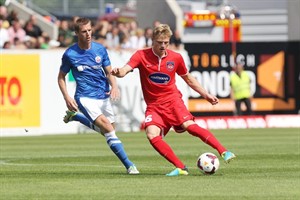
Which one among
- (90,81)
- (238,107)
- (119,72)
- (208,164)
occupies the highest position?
(119,72)

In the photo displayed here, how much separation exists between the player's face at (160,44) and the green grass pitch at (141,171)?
1731mm

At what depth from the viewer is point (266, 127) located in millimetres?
34438

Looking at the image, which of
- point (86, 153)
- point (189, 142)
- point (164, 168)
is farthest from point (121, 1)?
point (164, 168)

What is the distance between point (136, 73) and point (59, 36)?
3460 millimetres

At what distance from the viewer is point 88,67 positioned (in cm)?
1700

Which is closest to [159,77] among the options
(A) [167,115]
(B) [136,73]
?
(A) [167,115]

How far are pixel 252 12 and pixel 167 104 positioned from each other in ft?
120

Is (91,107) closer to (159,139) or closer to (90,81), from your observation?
(90,81)

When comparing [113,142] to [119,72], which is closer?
[119,72]

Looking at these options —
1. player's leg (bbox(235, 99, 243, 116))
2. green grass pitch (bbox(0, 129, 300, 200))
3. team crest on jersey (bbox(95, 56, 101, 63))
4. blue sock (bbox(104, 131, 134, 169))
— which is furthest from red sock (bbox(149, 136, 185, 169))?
player's leg (bbox(235, 99, 243, 116))

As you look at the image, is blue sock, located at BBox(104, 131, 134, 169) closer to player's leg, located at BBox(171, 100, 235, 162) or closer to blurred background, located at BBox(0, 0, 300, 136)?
player's leg, located at BBox(171, 100, 235, 162)

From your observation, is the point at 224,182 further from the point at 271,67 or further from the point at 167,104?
the point at 271,67

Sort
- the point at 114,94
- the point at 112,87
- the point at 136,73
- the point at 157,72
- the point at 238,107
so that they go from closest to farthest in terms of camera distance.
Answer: the point at 157,72
the point at 114,94
the point at 112,87
the point at 136,73
the point at 238,107

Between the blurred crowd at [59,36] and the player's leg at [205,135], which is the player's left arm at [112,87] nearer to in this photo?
the player's leg at [205,135]
